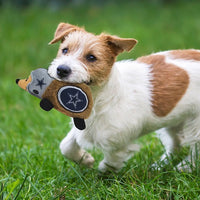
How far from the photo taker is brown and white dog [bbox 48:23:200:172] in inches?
124

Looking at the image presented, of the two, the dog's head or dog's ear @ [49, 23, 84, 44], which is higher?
dog's ear @ [49, 23, 84, 44]

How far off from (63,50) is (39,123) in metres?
2.08

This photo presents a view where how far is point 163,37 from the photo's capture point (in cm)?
886

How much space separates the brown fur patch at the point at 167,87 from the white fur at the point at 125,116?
5 cm

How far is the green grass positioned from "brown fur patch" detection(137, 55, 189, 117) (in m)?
0.58

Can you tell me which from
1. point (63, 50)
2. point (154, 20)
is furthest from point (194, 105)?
point (154, 20)

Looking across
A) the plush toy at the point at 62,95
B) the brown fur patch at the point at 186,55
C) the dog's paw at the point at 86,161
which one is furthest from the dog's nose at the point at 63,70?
the brown fur patch at the point at 186,55

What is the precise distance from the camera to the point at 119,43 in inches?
125

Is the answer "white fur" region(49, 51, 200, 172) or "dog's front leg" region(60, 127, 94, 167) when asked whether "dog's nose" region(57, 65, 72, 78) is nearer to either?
"white fur" region(49, 51, 200, 172)

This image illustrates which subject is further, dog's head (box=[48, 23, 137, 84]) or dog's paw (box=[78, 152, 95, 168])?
dog's paw (box=[78, 152, 95, 168])

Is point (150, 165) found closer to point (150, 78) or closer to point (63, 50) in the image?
point (150, 78)

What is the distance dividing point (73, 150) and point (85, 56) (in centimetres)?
103

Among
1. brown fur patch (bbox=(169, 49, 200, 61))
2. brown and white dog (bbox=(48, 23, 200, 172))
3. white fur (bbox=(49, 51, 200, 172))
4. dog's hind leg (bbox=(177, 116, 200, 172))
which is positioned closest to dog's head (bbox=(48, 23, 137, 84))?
brown and white dog (bbox=(48, 23, 200, 172))

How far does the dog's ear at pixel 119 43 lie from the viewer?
10.2ft
